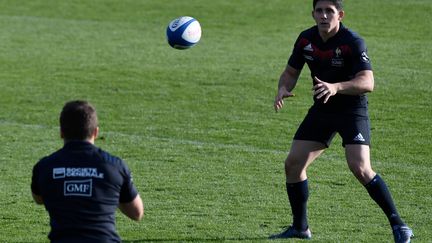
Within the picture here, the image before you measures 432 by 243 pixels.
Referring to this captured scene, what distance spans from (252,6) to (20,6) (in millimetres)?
6518

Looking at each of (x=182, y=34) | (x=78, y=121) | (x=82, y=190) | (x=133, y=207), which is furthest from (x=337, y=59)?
(x=82, y=190)

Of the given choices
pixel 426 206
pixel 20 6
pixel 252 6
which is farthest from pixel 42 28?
pixel 426 206

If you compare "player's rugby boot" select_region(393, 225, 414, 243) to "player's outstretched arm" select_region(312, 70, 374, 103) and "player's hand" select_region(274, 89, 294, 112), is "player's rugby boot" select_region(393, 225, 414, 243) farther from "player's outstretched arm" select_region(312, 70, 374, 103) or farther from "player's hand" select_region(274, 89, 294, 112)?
"player's hand" select_region(274, 89, 294, 112)

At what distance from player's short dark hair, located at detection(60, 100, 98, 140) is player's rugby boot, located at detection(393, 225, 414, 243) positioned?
3.74m

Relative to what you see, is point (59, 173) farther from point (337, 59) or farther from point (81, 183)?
point (337, 59)

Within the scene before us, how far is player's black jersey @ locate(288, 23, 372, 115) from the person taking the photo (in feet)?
29.8

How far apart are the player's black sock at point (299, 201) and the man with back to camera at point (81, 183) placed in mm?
3405

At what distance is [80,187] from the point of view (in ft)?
20.1

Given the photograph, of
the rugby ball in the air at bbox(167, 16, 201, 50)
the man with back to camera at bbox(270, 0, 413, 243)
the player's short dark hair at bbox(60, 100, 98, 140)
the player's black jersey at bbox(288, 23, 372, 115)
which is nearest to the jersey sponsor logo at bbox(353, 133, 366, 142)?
the man with back to camera at bbox(270, 0, 413, 243)

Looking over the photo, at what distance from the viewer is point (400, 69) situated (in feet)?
64.0

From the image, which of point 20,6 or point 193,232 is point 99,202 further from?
point 20,6

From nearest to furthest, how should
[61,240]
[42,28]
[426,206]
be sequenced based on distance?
[61,240] → [426,206] → [42,28]

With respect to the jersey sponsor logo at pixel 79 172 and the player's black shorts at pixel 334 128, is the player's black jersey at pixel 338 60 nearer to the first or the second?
the player's black shorts at pixel 334 128

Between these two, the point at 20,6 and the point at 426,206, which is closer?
the point at 426,206
